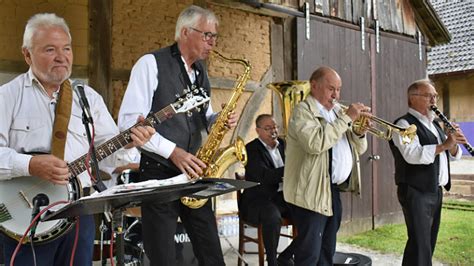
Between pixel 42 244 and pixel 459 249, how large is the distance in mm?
5389

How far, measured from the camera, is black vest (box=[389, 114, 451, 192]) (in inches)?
157

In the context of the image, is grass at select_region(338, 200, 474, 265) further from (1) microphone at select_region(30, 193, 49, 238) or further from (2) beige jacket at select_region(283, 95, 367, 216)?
(1) microphone at select_region(30, 193, 49, 238)

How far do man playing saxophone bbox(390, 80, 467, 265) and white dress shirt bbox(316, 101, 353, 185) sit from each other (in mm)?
566

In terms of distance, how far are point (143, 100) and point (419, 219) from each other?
2.49 metres

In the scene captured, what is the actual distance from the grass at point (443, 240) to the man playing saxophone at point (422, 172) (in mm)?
1674

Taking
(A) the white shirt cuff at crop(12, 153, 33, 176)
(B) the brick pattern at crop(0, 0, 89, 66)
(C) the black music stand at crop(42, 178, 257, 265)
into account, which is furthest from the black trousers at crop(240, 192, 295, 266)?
(A) the white shirt cuff at crop(12, 153, 33, 176)

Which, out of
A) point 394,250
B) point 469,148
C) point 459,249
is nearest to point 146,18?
point 469,148

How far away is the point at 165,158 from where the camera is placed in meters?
2.62

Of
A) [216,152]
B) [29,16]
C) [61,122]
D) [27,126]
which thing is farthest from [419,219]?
[29,16]

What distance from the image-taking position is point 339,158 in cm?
365

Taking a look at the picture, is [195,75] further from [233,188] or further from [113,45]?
[113,45]

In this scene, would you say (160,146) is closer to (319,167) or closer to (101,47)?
(319,167)

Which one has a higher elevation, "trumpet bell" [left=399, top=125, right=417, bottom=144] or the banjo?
"trumpet bell" [left=399, top=125, right=417, bottom=144]

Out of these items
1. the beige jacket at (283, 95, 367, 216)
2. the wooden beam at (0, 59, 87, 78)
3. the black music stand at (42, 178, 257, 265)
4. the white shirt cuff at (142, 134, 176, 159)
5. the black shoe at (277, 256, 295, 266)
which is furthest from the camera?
the wooden beam at (0, 59, 87, 78)
